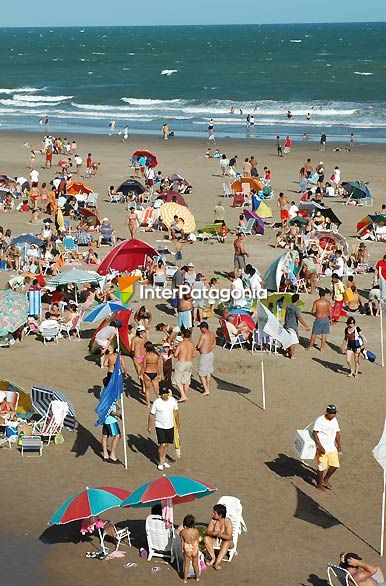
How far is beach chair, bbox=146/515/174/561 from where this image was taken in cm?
1023

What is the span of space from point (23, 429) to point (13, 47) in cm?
15300

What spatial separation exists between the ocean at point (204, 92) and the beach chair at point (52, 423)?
34.6 m

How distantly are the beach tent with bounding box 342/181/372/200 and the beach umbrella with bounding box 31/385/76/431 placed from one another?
17089 millimetres

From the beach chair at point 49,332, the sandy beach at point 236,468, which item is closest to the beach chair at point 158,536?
the sandy beach at point 236,468

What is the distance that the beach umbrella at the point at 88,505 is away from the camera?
9.91 metres

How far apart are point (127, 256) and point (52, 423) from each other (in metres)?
7.76

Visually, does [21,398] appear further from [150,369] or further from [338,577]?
[338,577]

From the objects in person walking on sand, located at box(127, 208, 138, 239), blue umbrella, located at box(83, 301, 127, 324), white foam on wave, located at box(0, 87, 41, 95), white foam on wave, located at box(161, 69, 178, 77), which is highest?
blue umbrella, located at box(83, 301, 127, 324)

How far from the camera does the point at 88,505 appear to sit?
32.6 feet

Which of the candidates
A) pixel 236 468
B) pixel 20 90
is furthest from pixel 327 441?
pixel 20 90

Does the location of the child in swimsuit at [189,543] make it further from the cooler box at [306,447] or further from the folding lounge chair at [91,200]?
the folding lounge chair at [91,200]

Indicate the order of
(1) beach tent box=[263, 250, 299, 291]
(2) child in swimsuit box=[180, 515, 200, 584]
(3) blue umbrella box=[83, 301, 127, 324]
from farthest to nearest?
(1) beach tent box=[263, 250, 299, 291] < (3) blue umbrella box=[83, 301, 127, 324] < (2) child in swimsuit box=[180, 515, 200, 584]

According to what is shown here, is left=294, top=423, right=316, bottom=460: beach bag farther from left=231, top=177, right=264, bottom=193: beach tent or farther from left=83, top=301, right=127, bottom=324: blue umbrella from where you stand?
left=231, top=177, right=264, bottom=193: beach tent

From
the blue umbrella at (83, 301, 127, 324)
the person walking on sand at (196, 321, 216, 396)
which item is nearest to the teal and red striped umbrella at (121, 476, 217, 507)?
the person walking on sand at (196, 321, 216, 396)
